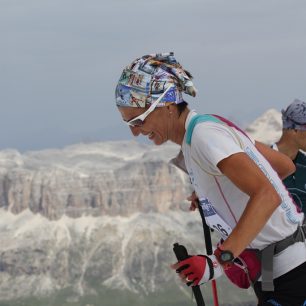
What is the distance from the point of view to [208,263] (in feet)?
15.8

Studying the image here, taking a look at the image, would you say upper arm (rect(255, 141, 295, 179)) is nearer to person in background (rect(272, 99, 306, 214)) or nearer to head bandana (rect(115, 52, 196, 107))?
head bandana (rect(115, 52, 196, 107))

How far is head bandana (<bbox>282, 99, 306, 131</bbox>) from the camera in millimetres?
10000

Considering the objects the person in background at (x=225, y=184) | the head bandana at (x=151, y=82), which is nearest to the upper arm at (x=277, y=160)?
the person in background at (x=225, y=184)

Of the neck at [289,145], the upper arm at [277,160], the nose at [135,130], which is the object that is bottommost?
the neck at [289,145]

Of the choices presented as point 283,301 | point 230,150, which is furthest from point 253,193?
point 283,301

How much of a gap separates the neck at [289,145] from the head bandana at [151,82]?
4.85 m

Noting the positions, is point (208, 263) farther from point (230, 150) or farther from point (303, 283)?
point (303, 283)

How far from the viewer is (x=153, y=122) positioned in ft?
17.6

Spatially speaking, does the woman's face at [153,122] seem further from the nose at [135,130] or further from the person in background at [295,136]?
the person in background at [295,136]

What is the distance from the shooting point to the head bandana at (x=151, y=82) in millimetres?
5270

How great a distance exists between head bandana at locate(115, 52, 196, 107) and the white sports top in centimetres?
24

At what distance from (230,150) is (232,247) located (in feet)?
2.27

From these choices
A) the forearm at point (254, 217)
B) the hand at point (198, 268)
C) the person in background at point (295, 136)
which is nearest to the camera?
the forearm at point (254, 217)

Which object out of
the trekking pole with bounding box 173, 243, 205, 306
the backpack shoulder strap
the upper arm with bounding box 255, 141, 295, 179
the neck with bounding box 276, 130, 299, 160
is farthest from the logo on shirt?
the neck with bounding box 276, 130, 299, 160
